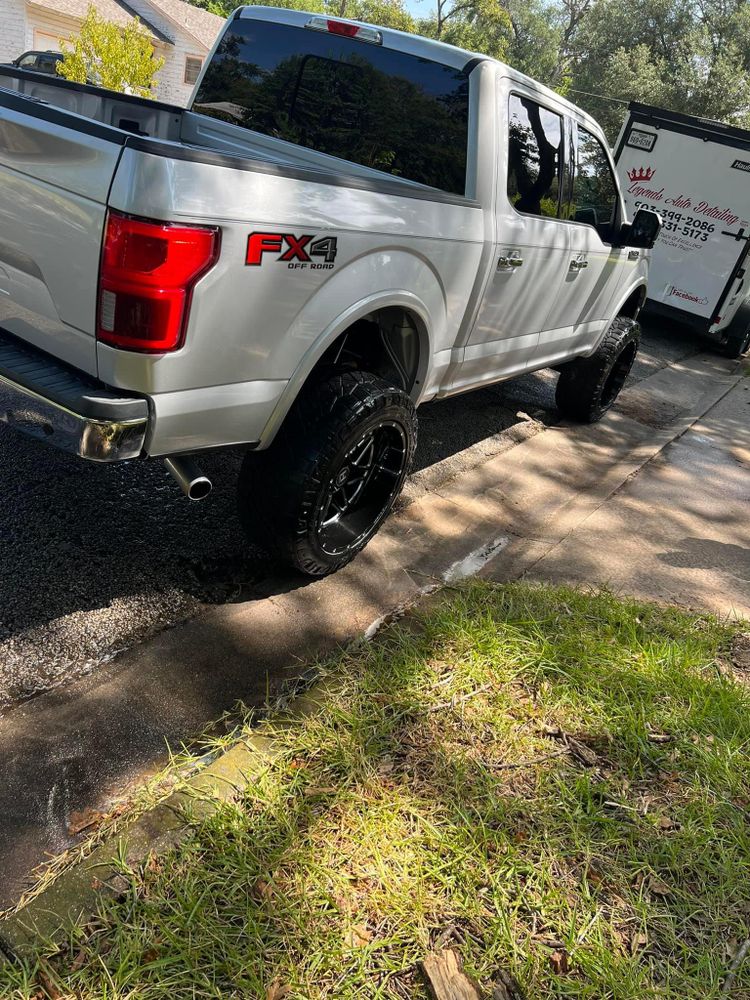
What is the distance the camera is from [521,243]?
4.07 m

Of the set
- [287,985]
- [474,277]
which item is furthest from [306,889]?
[474,277]

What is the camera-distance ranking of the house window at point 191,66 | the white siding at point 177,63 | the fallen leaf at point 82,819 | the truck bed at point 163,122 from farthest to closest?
the house window at point 191,66 < the white siding at point 177,63 < the truck bed at point 163,122 < the fallen leaf at point 82,819

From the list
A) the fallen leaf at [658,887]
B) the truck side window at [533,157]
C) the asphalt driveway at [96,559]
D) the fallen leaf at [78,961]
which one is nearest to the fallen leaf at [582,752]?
the fallen leaf at [658,887]

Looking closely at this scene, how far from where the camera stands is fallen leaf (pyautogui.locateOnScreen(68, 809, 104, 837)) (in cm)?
217

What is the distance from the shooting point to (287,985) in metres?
1.80

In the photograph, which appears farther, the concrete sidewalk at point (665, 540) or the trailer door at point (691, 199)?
the trailer door at point (691, 199)

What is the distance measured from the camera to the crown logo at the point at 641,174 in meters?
10.9

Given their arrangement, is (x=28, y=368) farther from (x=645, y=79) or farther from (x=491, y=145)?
(x=645, y=79)

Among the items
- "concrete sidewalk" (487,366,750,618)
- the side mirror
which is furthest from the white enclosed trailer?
the side mirror

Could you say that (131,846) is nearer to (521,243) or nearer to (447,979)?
(447,979)

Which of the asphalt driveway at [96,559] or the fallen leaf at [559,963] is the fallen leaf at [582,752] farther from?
the asphalt driveway at [96,559]

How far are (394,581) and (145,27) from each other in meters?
31.1

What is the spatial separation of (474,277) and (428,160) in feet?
1.91

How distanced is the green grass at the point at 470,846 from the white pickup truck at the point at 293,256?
35.1 inches
